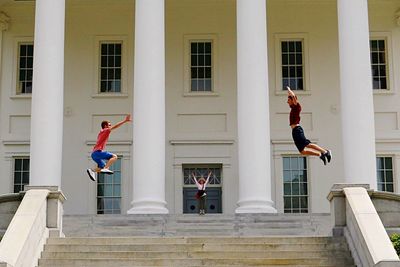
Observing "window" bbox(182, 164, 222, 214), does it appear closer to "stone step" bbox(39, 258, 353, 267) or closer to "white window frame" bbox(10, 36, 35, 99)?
"white window frame" bbox(10, 36, 35, 99)

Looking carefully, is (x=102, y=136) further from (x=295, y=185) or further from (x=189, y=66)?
(x=295, y=185)

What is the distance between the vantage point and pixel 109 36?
109ft

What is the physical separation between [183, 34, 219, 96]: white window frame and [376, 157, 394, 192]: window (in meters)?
6.58

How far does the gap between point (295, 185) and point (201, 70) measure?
18.2 ft

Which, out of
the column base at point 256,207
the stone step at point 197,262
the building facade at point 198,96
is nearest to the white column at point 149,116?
the column base at point 256,207

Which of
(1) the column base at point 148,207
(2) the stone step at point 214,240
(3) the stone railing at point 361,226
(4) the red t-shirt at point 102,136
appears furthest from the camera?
(1) the column base at point 148,207

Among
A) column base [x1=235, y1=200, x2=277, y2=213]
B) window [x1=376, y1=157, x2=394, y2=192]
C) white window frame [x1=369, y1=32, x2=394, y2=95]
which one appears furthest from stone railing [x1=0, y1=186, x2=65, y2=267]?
white window frame [x1=369, y1=32, x2=394, y2=95]

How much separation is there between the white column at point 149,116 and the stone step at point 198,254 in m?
7.47

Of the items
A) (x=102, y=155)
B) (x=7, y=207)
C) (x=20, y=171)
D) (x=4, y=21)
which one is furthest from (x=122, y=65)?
(x=7, y=207)

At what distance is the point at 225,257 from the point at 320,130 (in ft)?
51.1

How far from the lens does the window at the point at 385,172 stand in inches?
1280

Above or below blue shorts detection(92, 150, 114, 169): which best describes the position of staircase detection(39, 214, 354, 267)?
below

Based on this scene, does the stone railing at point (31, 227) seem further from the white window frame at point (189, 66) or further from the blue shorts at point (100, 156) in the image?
the white window frame at point (189, 66)

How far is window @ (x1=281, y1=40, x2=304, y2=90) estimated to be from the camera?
33.1 metres
